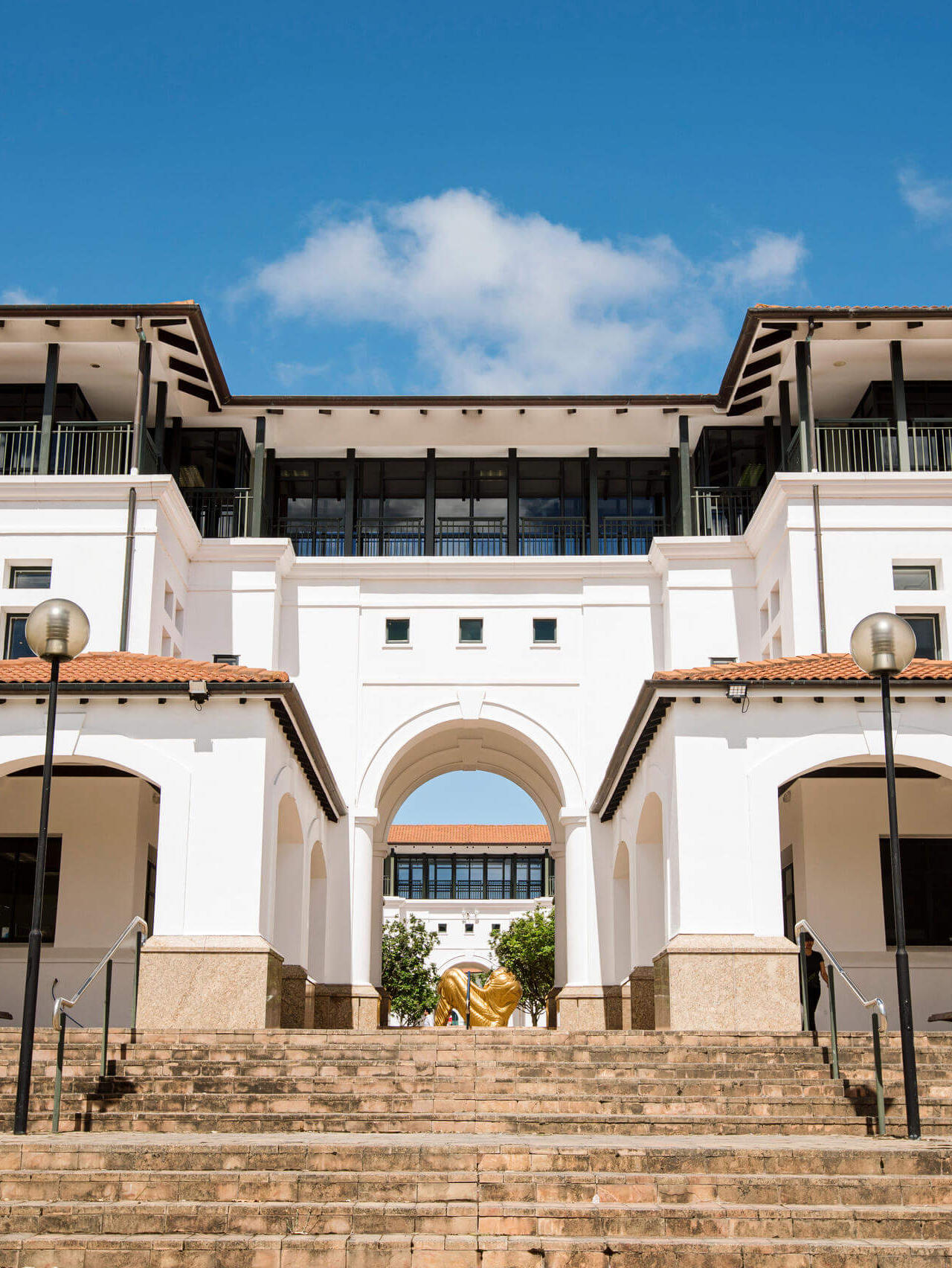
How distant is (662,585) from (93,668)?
42.5ft

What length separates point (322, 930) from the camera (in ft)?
88.9

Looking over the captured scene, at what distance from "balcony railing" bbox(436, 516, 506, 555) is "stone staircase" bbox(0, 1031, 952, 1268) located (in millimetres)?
17706

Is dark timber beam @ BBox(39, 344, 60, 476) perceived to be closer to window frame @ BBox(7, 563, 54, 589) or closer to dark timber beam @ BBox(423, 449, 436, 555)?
window frame @ BBox(7, 563, 54, 589)

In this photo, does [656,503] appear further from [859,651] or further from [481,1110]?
[481,1110]

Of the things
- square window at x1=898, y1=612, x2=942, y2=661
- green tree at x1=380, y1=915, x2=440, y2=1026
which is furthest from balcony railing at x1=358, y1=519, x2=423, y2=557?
green tree at x1=380, y1=915, x2=440, y2=1026

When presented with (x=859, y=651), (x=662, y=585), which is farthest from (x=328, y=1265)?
(x=662, y=585)

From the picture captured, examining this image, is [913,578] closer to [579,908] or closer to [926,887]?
[926,887]

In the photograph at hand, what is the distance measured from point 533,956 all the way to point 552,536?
37.8 m

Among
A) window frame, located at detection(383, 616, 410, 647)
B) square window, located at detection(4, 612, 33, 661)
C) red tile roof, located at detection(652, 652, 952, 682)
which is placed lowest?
red tile roof, located at detection(652, 652, 952, 682)

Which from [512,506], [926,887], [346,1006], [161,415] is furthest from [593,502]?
[346,1006]

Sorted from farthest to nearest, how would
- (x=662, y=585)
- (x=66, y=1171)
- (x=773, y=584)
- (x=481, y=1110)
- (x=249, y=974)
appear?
1. (x=662, y=585)
2. (x=773, y=584)
3. (x=249, y=974)
4. (x=481, y=1110)
5. (x=66, y=1171)

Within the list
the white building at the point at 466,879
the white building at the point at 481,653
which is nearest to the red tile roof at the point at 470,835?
the white building at the point at 466,879

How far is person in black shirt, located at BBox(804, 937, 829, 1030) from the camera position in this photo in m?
18.2

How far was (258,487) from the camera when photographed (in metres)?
29.2
